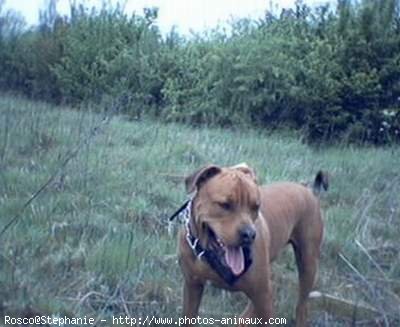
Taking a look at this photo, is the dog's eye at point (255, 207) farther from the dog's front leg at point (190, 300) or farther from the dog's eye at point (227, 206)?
the dog's front leg at point (190, 300)

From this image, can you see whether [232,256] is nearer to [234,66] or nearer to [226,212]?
[226,212]

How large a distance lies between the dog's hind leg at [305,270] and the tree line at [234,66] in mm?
7811

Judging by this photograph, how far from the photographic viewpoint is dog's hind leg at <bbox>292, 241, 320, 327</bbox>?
6289 millimetres

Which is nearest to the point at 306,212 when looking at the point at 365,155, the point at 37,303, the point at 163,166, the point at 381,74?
the point at 37,303

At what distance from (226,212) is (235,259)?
282 mm

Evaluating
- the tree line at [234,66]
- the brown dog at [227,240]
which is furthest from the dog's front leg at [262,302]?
the tree line at [234,66]

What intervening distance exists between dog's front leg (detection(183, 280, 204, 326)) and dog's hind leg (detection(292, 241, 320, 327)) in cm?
88

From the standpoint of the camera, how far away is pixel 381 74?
577 inches

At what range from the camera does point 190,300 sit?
5734mm

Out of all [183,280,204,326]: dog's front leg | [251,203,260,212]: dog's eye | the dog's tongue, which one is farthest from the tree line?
the dog's tongue

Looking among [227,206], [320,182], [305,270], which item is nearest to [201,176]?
[227,206]

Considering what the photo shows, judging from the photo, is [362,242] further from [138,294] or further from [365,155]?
[365,155]

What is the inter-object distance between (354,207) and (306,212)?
2.32 m

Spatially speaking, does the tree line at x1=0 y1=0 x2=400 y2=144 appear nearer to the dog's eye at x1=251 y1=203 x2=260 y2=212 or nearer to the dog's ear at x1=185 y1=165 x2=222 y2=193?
the dog's ear at x1=185 y1=165 x2=222 y2=193
